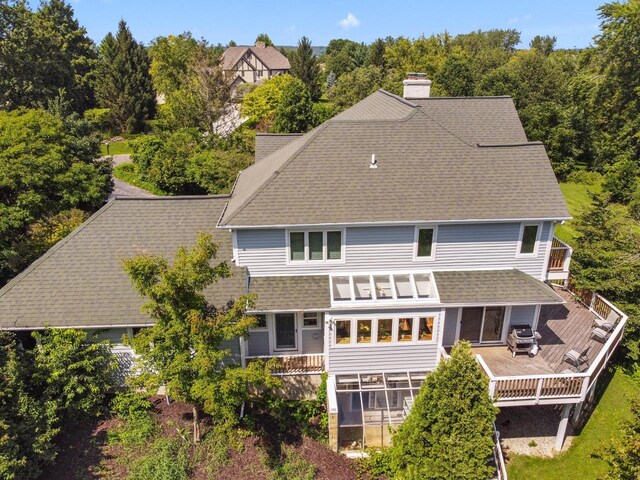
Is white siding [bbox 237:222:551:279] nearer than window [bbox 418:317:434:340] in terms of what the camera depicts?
No

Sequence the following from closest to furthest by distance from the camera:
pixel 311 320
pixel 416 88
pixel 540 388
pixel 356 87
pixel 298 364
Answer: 1. pixel 540 388
2. pixel 298 364
3. pixel 311 320
4. pixel 416 88
5. pixel 356 87

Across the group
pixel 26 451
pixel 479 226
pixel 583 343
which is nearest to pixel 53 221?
pixel 26 451

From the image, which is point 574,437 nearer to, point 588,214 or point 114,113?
point 588,214

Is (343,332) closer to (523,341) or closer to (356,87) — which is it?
(523,341)

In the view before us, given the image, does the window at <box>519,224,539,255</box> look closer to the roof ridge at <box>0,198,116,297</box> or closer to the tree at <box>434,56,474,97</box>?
the roof ridge at <box>0,198,116,297</box>

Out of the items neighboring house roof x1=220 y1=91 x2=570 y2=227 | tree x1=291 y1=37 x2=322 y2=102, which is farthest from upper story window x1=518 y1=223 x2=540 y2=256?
tree x1=291 y1=37 x2=322 y2=102

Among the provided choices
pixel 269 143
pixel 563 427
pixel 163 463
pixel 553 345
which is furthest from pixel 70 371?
pixel 553 345
